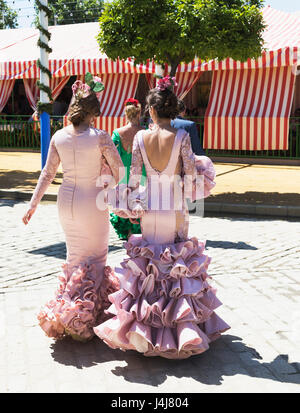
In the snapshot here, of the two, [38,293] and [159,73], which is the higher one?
[159,73]

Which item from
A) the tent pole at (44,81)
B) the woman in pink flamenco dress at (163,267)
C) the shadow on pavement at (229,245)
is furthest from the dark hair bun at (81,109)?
the tent pole at (44,81)

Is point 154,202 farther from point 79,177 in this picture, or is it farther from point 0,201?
point 0,201

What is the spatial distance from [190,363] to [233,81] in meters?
13.8

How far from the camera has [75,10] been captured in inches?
2148

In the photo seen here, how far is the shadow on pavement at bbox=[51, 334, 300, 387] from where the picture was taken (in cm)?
348

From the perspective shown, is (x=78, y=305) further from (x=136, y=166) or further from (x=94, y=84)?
(x=94, y=84)

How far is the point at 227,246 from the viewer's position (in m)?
6.96

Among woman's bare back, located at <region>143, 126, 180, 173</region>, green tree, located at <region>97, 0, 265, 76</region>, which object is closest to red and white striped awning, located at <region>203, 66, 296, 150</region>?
green tree, located at <region>97, 0, 265, 76</region>

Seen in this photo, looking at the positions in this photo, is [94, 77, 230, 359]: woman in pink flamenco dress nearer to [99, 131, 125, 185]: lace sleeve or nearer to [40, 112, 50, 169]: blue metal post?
[99, 131, 125, 185]: lace sleeve

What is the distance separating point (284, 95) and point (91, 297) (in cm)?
1311

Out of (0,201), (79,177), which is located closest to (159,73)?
(0,201)

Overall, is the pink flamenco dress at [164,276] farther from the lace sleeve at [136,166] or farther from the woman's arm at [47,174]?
the woman's arm at [47,174]

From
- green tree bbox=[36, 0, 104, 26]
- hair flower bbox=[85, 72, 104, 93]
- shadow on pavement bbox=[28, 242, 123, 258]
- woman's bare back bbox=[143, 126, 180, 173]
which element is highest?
green tree bbox=[36, 0, 104, 26]

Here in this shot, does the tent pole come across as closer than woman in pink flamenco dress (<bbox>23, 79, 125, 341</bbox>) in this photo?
No
